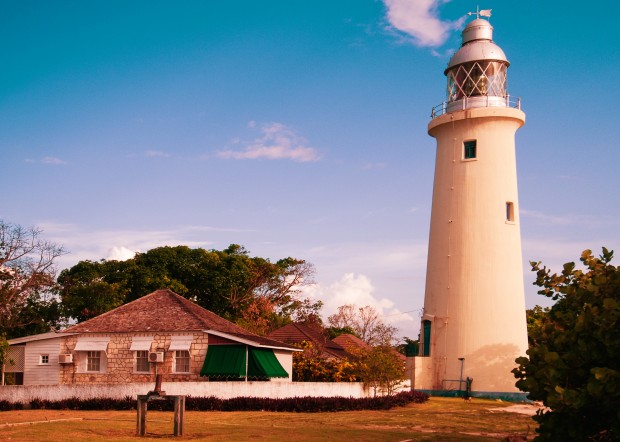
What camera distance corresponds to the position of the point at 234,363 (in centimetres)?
2722

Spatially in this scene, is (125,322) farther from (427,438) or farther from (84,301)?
(427,438)

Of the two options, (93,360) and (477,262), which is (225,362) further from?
(477,262)

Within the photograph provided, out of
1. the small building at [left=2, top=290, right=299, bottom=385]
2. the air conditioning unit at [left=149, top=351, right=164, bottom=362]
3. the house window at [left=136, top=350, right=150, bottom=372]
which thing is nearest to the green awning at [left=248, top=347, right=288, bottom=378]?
the small building at [left=2, top=290, right=299, bottom=385]

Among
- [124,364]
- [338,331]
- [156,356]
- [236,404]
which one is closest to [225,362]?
[156,356]

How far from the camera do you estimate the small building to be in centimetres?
2767

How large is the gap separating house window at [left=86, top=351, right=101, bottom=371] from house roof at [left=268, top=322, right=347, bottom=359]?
1172 cm

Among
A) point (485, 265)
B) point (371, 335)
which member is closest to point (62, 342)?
point (485, 265)

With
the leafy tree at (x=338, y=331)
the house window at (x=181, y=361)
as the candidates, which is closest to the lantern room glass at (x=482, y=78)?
the house window at (x=181, y=361)

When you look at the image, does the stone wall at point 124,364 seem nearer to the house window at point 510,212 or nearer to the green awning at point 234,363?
the green awning at point 234,363

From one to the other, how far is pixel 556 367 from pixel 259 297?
145 ft

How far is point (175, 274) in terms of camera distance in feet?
167

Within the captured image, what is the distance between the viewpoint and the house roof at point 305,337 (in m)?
39.3

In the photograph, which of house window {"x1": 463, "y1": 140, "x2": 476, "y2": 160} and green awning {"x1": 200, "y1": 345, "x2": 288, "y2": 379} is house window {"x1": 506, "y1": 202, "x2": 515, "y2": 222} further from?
green awning {"x1": 200, "y1": 345, "x2": 288, "y2": 379}

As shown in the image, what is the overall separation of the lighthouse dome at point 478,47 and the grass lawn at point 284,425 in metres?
16.2
